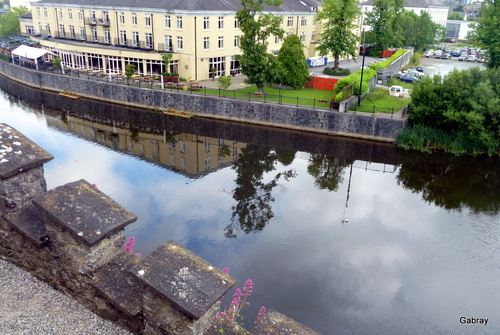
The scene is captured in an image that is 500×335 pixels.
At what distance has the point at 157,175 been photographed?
25.2 metres

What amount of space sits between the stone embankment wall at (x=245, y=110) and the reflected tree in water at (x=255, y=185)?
5367mm

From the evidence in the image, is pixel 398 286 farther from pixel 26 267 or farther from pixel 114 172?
pixel 114 172

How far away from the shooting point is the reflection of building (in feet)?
90.7

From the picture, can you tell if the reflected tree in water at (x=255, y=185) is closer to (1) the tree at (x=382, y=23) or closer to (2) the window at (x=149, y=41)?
(2) the window at (x=149, y=41)

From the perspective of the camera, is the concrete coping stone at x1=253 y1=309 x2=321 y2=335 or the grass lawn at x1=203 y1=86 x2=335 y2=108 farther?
the grass lawn at x1=203 y1=86 x2=335 y2=108

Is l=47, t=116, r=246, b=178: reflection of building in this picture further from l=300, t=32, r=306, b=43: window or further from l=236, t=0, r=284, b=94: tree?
l=300, t=32, r=306, b=43: window

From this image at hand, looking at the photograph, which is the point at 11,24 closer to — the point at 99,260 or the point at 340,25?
the point at 340,25

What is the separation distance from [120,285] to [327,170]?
2297 cm

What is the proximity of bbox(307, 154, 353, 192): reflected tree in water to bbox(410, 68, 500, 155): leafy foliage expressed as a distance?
7865 mm

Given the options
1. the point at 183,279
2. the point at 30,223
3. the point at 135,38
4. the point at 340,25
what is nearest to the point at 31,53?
the point at 135,38

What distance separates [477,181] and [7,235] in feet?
86.7

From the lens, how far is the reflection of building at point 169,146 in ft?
90.7

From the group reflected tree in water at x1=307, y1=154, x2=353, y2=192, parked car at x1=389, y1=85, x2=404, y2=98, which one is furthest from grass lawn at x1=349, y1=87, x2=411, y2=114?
reflected tree in water at x1=307, y1=154, x2=353, y2=192

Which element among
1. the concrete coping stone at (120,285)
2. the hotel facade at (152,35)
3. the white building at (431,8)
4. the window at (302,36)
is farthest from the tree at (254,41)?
the white building at (431,8)
